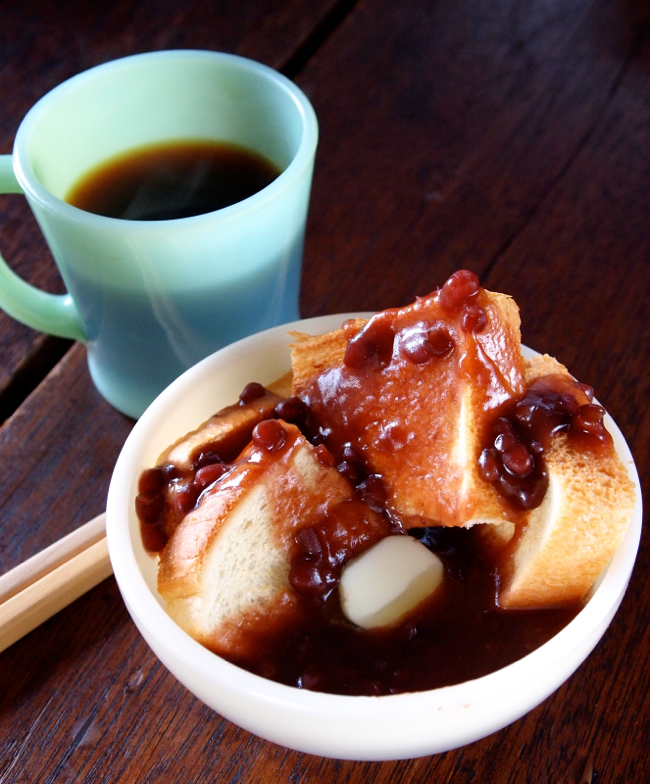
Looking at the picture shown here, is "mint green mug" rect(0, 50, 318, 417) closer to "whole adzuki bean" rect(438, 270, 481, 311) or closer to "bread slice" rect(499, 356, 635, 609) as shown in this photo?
"whole adzuki bean" rect(438, 270, 481, 311)

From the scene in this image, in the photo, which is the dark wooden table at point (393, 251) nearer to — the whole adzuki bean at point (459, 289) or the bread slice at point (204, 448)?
the bread slice at point (204, 448)

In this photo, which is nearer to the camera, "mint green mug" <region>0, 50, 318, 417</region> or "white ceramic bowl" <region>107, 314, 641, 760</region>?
"white ceramic bowl" <region>107, 314, 641, 760</region>

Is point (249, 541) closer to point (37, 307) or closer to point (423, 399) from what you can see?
point (423, 399)

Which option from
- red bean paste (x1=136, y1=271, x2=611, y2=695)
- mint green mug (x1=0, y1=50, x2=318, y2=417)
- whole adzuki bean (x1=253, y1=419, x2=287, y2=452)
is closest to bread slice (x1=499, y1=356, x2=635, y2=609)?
red bean paste (x1=136, y1=271, x2=611, y2=695)

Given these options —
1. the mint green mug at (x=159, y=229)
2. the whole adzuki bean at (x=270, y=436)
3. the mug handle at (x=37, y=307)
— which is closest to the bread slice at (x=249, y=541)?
the whole adzuki bean at (x=270, y=436)

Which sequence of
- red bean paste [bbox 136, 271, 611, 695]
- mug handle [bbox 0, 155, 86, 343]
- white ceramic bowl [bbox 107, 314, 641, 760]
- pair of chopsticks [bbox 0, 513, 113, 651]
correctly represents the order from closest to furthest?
white ceramic bowl [bbox 107, 314, 641, 760], red bean paste [bbox 136, 271, 611, 695], pair of chopsticks [bbox 0, 513, 113, 651], mug handle [bbox 0, 155, 86, 343]

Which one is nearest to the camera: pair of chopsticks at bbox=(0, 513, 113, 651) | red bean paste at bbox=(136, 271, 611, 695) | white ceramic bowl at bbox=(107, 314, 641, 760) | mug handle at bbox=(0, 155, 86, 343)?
white ceramic bowl at bbox=(107, 314, 641, 760)

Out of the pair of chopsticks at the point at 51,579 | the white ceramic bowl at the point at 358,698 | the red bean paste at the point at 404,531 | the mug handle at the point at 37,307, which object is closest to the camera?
the white ceramic bowl at the point at 358,698

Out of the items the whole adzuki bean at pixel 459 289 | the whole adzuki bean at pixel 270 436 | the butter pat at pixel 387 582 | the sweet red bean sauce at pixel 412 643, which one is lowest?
the sweet red bean sauce at pixel 412 643

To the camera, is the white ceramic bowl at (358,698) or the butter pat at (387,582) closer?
the white ceramic bowl at (358,698)
